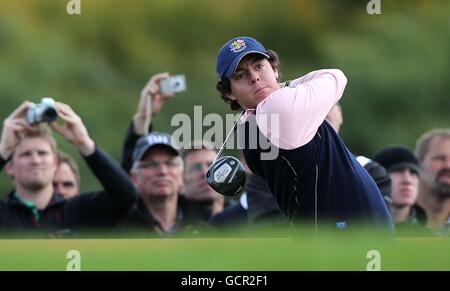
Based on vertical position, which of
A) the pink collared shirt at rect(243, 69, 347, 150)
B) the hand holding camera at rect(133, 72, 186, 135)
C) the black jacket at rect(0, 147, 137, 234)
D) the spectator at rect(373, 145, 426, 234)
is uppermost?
the hand holding camera at rect(133, 72, 186, 135)

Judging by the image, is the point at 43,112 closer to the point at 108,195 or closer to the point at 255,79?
the point at 108,195

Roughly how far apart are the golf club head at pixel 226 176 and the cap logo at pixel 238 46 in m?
0.42

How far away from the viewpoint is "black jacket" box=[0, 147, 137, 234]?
232 inches

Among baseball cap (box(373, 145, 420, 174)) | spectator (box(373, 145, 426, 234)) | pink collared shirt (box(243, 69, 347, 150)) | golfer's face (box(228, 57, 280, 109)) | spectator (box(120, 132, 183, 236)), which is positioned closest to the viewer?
pink collared shirt (box(243, 69, 347, 150))

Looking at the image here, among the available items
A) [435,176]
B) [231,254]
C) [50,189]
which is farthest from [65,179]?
[231,254]

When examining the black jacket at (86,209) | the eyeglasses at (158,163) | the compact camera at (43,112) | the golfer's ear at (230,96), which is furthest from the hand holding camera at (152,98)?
the golfer's ear at (230,96)

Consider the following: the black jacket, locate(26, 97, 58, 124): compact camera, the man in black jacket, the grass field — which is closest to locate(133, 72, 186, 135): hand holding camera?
the man in black jacket

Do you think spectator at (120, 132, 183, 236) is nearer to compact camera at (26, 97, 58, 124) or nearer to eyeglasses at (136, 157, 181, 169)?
eyeglasses at (136, 157, 181, 169)

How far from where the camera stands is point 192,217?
20.9 feet

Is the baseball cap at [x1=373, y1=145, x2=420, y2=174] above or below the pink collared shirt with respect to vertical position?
above

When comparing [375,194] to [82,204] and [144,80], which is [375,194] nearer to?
[82,204]

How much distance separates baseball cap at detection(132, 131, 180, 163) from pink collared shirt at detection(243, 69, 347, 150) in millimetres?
2507

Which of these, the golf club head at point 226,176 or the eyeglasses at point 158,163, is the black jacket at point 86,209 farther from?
the golf club head at point 226,176

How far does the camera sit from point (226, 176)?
13.0ft
